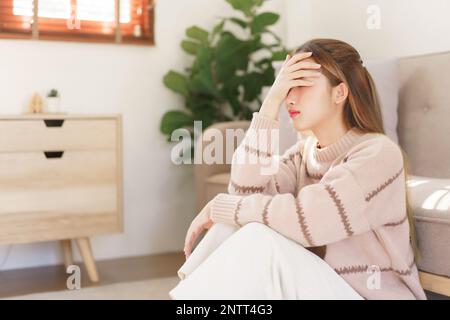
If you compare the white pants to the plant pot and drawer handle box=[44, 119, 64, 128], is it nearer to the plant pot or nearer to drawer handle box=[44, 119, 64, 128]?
drawer handle box=[44, 119, 64, 128]

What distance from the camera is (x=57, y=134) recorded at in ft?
9.43

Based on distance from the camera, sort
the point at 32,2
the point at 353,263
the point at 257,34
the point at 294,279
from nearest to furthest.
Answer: the point at 294,279 → the point at 353,263 → the point at 32,2 → the point at 257,34

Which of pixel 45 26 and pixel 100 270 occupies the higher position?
pixel 45 26

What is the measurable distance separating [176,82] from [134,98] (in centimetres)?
24

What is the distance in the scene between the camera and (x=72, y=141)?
2906 mm

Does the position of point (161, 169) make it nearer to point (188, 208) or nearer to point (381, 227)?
point (188, 208)

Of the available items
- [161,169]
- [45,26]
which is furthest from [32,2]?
[161,169]

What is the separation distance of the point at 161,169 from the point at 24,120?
0.95 meters

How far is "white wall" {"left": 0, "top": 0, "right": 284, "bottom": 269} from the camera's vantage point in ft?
10.5

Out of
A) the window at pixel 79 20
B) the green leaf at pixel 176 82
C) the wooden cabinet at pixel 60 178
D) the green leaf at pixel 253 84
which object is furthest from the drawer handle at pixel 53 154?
the green leaf at pixel 253 84

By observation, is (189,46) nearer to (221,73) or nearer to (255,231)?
(221,73)

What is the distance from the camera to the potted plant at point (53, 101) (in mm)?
3088

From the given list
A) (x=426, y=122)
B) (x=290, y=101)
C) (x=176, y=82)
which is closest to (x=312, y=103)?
(x=290, y=101)

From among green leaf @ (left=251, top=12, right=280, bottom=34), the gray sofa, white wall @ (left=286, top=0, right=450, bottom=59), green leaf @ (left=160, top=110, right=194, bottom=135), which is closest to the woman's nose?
the gray sofa
